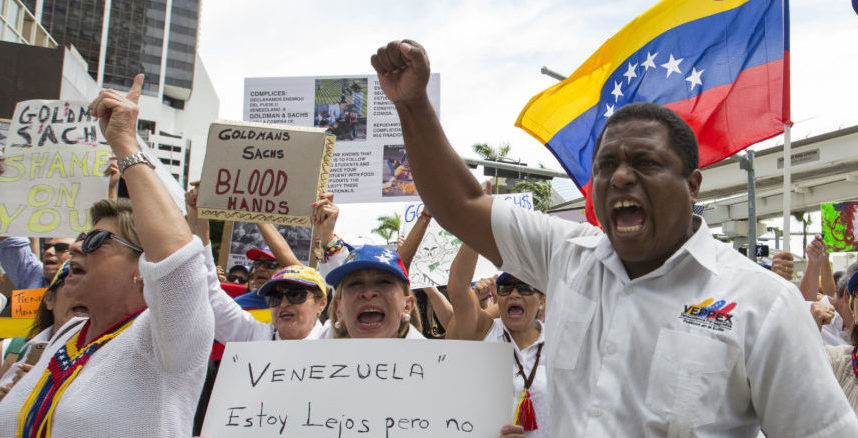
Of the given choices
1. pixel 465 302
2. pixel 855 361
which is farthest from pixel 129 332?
pixel 855 361

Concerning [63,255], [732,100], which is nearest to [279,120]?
[63,255]

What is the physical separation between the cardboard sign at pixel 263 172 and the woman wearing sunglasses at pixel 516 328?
4.08 ft

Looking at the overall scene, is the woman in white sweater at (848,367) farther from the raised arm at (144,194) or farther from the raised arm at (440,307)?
the raised arm at (144,194)

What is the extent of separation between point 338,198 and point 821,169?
1504 cm

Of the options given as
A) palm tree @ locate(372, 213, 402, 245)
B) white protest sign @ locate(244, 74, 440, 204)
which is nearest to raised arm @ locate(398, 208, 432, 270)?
white protest sign @ locate(244, 74, 440, 204)

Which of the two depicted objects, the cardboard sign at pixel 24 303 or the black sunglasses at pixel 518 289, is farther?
the cardboard sign at pixel 24 303

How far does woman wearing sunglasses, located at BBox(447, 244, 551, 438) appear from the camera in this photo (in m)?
3.25

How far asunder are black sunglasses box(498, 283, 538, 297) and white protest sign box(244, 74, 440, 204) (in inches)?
89.2

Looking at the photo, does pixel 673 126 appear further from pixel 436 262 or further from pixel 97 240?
pixel 436 262

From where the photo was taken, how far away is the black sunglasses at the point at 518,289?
377 centimetres

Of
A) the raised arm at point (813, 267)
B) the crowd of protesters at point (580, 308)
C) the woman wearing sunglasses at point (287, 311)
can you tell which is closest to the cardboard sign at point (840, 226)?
the raised arm at point (813, 267)

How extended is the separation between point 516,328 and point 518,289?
0.23m

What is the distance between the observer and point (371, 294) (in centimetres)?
292

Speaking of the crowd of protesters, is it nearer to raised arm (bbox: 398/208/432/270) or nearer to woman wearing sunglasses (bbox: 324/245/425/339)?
woman wearing sunglasses (bbox: 324/245/425/339)
